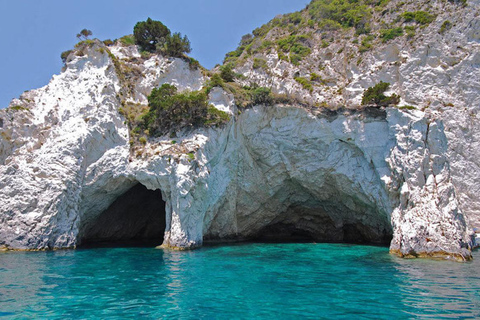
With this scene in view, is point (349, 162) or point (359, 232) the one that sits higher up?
point (349, 162)

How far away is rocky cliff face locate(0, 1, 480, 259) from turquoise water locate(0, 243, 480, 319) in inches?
201

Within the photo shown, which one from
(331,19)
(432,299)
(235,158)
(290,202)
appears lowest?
(432,299)

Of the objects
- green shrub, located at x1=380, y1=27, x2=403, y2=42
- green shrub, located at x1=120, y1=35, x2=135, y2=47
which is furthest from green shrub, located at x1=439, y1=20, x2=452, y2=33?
green shrub, located at x1=120, y1=35, x2=135, y2=47

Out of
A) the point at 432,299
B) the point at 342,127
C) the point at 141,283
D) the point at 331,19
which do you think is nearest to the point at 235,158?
the point at 342,127

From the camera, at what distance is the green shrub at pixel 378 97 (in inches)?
1005

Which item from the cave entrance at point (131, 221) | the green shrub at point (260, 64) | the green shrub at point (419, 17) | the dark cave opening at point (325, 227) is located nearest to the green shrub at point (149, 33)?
the green shrub at point (260, 64)

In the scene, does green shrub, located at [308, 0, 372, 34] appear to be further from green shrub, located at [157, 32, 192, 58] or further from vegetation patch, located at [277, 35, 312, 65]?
green shrub, located at [157, 32, 192, 58]

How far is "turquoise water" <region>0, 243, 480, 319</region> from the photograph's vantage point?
27.9 ft

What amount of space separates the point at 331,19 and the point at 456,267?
139 ft

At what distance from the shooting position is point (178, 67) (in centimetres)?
3256

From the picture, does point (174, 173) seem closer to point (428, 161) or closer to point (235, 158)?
point (235, 158)

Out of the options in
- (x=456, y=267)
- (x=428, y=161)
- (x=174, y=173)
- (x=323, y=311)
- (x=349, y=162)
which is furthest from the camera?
(x=349, y=162)

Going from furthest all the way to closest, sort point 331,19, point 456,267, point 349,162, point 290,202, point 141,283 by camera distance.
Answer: point 331,19 < point 290,202 < point 349,162 < point 456,267 < point 141,283

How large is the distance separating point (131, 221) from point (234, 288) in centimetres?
2446
